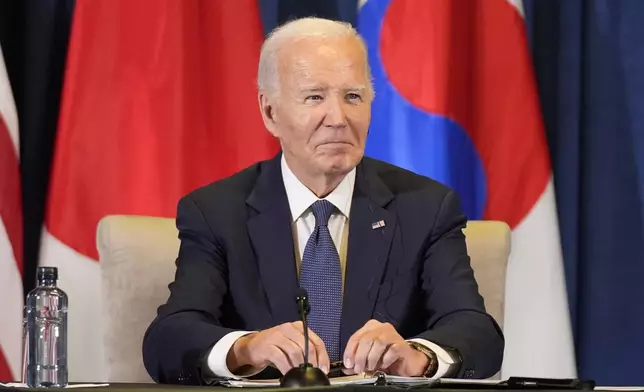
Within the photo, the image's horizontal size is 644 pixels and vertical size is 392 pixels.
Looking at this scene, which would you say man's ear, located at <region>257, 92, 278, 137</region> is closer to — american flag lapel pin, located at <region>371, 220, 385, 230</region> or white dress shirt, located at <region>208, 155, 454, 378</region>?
white dress shirt, located at <region>208, 155, 454, 378</region>

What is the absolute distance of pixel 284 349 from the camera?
1.91 meters

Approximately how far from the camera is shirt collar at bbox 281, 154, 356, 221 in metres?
2.47

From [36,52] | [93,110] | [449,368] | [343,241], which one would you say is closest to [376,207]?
[343,241]

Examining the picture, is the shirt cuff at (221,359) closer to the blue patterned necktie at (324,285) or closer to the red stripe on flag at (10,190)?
the blue patterned necktie at (324,285)

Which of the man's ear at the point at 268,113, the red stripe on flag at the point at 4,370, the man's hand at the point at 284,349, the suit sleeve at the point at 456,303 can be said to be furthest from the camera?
the red stripe on flag at the point at 4,370

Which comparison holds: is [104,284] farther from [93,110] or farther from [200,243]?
[93,110]

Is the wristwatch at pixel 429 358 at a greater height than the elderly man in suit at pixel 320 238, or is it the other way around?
the elderly man in suit at pixel 320 238

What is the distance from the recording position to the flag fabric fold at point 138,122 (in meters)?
3.01

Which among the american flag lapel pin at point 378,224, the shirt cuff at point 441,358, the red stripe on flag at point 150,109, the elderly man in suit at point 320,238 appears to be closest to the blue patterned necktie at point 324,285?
the elderly man in suit at point 320,238

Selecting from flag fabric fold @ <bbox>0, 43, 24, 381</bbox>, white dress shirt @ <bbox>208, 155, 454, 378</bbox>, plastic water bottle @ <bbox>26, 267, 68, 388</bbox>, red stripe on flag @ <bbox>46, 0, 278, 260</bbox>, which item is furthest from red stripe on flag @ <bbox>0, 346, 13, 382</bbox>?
white dress shirt @ <bbox>208, 155, 454, 378</bbox>

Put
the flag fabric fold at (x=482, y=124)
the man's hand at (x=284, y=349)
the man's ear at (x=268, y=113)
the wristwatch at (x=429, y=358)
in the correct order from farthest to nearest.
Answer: the flag fabric fold at (x=482, y=124)
the man's ear at (x=268, y=113)
the wristwatch at (x=429, y=358)
the man's hand at (x=284, y=349)

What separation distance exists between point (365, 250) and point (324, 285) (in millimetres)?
131

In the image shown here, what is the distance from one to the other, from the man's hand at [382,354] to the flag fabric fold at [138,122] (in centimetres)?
122

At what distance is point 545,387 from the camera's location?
1.58 m
